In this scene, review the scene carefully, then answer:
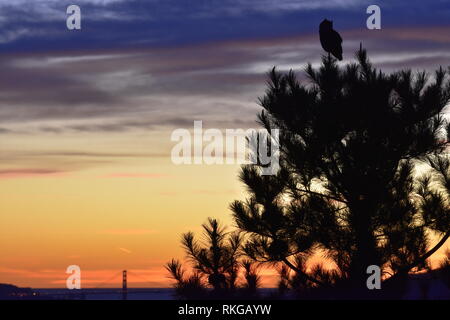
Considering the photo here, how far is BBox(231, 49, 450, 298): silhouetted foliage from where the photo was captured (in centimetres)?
1186

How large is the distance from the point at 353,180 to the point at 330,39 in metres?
2.32

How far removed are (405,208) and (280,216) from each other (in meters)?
2.03

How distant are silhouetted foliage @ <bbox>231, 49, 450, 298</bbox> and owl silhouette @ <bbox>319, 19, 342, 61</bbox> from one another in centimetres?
25

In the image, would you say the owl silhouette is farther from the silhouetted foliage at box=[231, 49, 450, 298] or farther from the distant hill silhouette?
the distant hill silhouette

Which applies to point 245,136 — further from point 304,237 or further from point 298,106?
point 304,237

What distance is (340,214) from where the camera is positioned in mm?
11883

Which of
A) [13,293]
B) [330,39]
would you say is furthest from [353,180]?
[13,293]

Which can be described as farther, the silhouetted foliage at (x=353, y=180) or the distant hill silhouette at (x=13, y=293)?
the distant hill silhouette at (x=13, y=293)

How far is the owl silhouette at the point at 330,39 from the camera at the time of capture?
1206 centimetres

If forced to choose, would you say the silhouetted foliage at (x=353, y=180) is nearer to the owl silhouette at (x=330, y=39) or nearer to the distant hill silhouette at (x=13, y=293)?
the owl silhouette at (x=330, y=39)

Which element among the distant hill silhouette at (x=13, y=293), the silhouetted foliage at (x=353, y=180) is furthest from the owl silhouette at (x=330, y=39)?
the distant hill silhouette at (x=13, y=293)

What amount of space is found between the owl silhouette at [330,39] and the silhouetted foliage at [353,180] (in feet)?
0.83

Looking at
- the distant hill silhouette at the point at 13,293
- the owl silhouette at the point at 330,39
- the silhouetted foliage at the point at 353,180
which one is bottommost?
the silhouetted foliage at the point at 353,180
